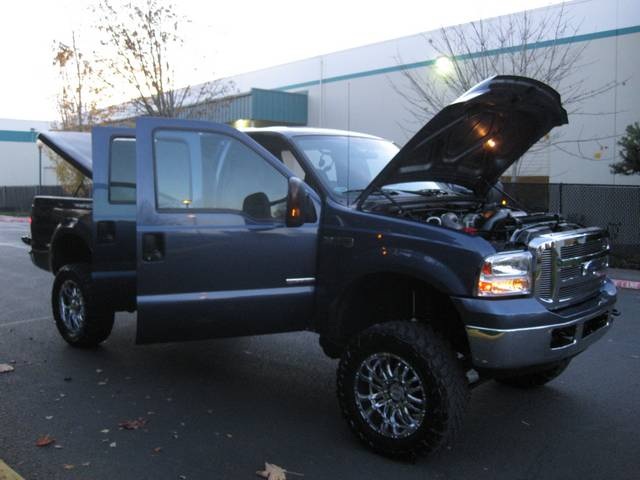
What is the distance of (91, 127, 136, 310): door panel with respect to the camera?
505 cm

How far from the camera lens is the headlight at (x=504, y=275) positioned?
3520 millimetres

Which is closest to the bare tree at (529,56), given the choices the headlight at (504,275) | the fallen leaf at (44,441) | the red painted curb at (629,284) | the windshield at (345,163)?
the red painted curb at (629,284)

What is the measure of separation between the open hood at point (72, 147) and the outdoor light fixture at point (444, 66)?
14667 millimetres

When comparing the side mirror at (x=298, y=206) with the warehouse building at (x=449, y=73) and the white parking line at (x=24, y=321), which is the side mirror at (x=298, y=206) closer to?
the white parking line at (x=24, y=321)

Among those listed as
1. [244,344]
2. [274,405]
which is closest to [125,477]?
[274,405]

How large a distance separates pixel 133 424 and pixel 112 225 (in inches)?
65.4

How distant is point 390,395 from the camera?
387 centimetres

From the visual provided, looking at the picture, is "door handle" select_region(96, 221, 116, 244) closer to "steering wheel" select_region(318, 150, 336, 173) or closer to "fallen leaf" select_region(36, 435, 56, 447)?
"fallen leaf" select_region(36, 435, 56, 447)

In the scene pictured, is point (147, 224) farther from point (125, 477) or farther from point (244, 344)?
point (244, 344)

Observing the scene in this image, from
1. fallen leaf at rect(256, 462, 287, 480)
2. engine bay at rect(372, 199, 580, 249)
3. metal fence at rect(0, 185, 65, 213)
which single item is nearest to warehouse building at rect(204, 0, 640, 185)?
engine bay at rect(372, 199, 580, 249)

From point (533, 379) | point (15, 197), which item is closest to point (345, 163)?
point (533, 379)

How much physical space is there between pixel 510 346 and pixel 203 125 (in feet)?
8.34

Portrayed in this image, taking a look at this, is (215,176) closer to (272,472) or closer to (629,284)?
(272,472)

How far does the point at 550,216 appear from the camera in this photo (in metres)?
4.50
